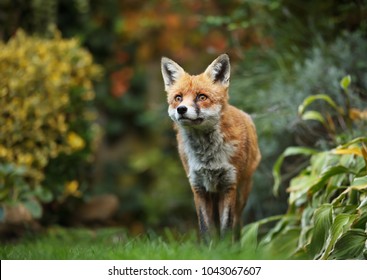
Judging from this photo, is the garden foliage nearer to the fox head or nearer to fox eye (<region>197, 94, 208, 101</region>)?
the fox head

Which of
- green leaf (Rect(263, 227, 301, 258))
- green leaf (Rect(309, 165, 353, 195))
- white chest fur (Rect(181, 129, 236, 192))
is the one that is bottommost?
green leaf (Rect(263, 227, 301, 258))

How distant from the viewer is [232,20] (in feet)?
26.3

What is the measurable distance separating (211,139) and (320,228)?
3.70ft

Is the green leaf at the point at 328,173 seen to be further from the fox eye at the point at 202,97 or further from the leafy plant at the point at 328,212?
the fox eye at the point at 202,97

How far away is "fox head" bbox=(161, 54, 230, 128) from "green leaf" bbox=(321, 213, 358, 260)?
117 centimetres

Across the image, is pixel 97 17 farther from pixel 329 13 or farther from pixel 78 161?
pixel 329 13

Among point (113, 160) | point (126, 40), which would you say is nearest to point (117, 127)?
point (113, 160)

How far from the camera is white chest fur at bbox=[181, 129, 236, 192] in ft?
13.8

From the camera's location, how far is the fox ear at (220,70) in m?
4.02

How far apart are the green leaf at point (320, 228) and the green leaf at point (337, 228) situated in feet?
0.51

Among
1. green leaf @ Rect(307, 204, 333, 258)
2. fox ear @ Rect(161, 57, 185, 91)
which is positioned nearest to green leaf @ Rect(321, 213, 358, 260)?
green leaf @ Rect(307, 204, 333, 258)

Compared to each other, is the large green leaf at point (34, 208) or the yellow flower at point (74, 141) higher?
the yellow flower at point (74, 141)

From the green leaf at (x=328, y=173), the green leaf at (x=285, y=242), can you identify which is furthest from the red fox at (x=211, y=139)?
the green leaf at (x=285, y=242)

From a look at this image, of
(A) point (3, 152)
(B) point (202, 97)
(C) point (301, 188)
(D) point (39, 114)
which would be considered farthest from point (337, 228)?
(D) point (39, 114)
